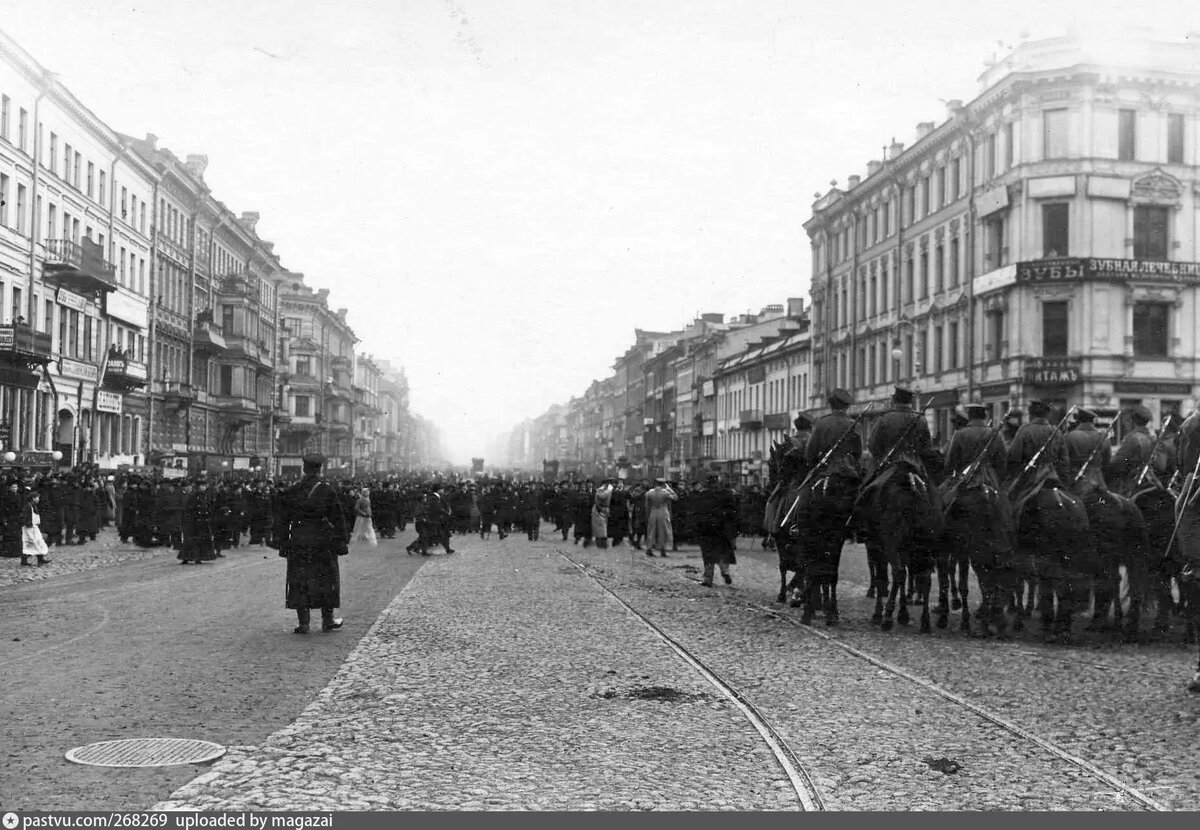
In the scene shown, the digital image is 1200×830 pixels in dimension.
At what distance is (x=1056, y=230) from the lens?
46.9 metres

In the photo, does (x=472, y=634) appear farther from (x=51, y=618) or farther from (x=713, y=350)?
(x=713, y=350)

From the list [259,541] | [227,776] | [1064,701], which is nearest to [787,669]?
[1064,701]

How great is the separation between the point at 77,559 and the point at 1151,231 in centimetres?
3758

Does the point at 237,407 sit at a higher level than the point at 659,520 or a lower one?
higher

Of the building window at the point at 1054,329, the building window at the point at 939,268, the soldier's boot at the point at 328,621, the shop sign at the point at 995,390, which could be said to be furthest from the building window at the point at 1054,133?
the soldier's boot at the point at 328,621

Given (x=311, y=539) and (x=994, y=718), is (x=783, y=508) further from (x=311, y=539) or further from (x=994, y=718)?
(x=994, y=718)

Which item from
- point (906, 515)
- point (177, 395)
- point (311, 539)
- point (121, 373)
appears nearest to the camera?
point (906, 515)

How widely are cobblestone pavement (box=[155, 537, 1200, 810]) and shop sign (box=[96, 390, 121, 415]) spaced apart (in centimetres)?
4199

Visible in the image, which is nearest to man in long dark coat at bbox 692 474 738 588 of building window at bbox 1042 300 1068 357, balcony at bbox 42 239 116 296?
building window at bbox 1042 300 1068 357

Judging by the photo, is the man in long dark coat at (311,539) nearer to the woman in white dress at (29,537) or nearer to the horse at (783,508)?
the horse at (783,508)

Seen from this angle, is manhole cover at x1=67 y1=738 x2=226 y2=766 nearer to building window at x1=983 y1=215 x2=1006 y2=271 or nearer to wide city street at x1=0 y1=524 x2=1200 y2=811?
wide city street at x1=0 y1=524 x2=1200 y2=811

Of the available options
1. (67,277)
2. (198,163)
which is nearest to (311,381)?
(198,163)

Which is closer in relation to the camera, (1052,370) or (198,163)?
(1052,370)

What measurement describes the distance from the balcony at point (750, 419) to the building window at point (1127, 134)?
33.3 metres
